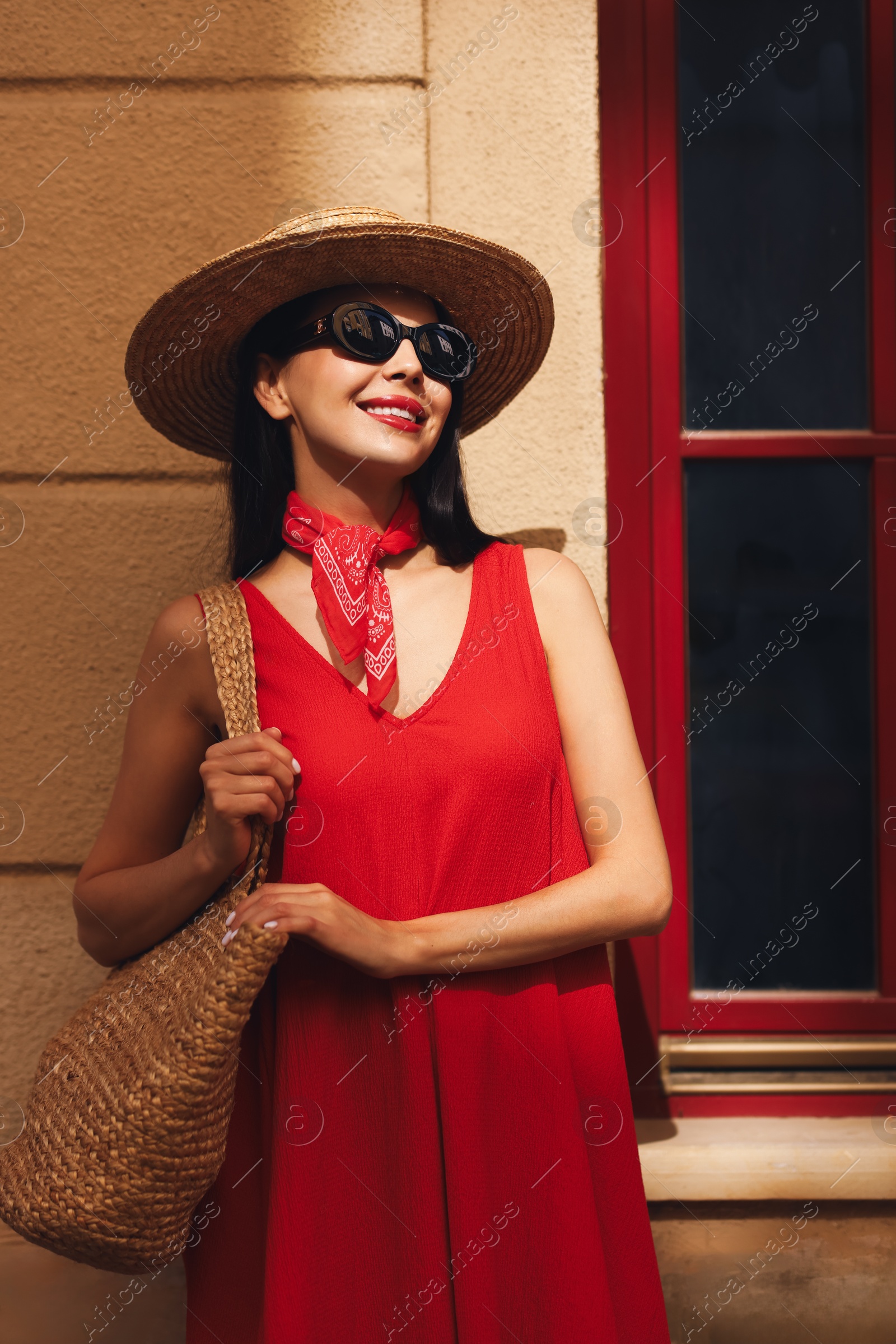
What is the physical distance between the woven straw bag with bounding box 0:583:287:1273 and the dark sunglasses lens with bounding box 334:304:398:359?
60 centimetres

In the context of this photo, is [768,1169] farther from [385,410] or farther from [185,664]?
[385,410]

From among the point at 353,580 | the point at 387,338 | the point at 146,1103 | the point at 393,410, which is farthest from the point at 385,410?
the point at 146,1103

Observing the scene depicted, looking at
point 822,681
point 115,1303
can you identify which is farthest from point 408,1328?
point 822,681

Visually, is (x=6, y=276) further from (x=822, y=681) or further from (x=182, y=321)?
(x=822, y=681)

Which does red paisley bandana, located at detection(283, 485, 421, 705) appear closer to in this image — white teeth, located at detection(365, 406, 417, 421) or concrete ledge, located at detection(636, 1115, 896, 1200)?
white teeth, located at detection(365, 406, 417, 421)

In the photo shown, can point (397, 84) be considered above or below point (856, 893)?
above

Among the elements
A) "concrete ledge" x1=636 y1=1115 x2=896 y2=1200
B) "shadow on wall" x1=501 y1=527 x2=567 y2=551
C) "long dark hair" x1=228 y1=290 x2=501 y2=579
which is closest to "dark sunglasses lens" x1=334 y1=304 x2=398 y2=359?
"long dark hair" x1=228 y1=290 x2=501 y2=579

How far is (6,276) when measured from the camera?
225 centimetres

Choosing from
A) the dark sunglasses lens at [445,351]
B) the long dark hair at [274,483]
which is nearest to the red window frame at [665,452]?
the long dark hair at [274,483]

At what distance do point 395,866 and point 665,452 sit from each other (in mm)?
1337

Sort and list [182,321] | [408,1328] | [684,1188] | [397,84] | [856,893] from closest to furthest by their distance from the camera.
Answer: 1. [408,1328]
2. [182,321]
3. [684,1188]
4. [397,84]
5. [856,893]

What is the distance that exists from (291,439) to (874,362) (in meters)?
1.49

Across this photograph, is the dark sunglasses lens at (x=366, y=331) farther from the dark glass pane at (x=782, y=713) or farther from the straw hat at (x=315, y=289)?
the dark glass pane at (x=782, y=713)

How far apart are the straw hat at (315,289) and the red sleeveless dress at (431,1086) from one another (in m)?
0.60
